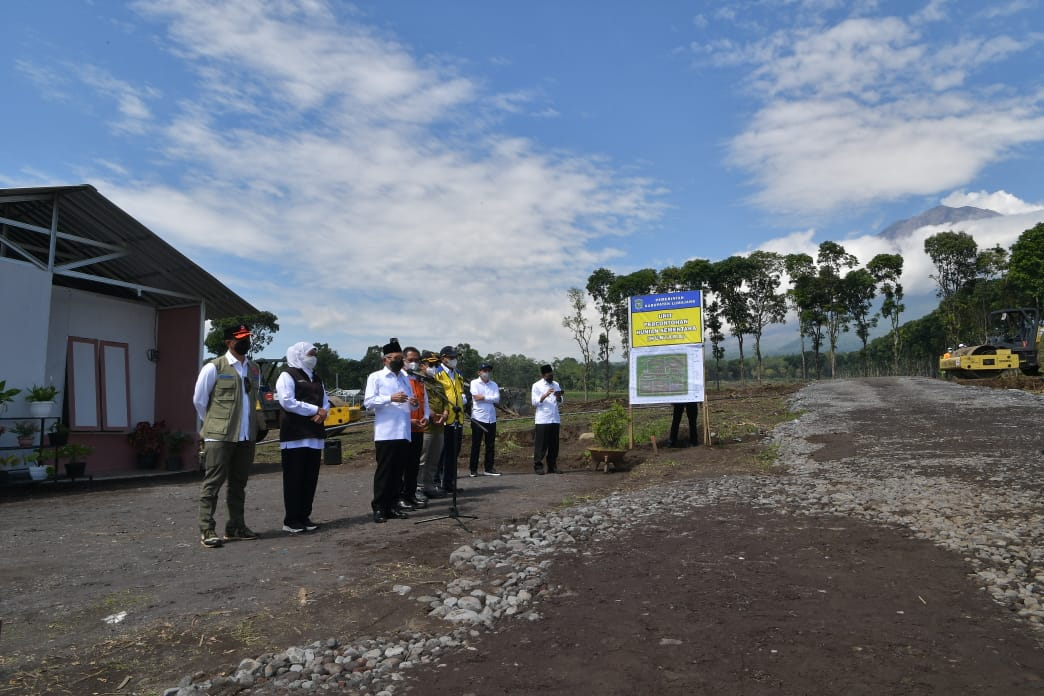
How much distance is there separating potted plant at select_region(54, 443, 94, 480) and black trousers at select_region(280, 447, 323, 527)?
6.42 meters

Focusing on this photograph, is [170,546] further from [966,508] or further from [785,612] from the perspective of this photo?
[966,508]

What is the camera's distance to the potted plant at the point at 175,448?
13.3 meters

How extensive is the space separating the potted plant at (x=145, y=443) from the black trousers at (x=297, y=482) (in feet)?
27.1

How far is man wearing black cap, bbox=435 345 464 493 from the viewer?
849 cm

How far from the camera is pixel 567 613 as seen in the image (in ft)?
12.6

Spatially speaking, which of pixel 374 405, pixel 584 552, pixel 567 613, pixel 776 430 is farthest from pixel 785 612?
pixel 776 430

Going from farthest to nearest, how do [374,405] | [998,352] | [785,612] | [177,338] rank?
[998,352] → [177,338] → [374,405] → [785,612]

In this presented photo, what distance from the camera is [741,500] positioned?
7.17 m

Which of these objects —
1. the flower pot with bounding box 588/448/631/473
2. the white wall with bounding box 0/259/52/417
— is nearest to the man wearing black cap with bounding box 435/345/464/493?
the flower pot with bounding box 588/448/631/473

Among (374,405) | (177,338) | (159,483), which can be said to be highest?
(177,338)

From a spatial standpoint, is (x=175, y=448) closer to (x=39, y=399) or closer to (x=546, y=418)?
(x=39, y=399)

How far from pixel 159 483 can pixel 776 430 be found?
11.8 meters

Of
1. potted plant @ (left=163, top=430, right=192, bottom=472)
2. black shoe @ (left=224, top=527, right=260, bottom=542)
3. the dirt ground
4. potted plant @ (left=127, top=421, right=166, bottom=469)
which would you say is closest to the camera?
the dirt ground

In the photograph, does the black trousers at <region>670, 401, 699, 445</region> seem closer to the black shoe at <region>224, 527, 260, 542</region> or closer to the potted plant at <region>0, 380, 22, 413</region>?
the black shoe at <region>224, 527, 260, 542</region>
